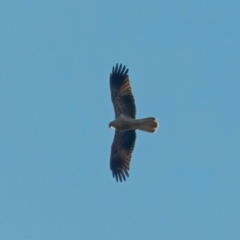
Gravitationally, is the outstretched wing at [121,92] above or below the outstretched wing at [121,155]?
above

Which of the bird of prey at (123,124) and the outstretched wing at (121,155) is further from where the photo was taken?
the outstretched wing at (121,155)

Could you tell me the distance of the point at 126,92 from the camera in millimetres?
30406

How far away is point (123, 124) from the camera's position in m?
30.0

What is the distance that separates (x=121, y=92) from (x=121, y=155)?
7.63 ft

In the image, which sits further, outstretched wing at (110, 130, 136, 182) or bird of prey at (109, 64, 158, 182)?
outstretched wing at (110, 130, 136, 182)

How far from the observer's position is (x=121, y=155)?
31.3 metres

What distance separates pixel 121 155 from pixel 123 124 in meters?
1.65

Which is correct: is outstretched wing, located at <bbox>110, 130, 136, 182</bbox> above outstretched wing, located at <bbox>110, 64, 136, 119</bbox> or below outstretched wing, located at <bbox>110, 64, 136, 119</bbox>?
below

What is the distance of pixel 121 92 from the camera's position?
30.4 metres

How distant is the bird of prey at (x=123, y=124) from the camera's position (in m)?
29.7

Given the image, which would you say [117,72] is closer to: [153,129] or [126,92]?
[126,92]

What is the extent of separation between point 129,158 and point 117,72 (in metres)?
3.06

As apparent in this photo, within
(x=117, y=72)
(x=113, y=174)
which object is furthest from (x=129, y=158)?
(x=117, y=72)

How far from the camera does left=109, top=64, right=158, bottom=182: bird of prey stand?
97.4 ft
